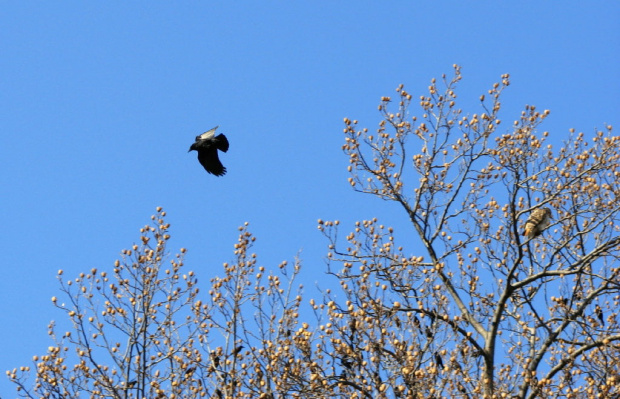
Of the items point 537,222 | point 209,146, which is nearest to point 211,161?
point 209,146

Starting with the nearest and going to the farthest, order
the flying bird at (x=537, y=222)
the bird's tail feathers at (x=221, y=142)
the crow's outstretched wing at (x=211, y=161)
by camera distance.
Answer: the bird's tail feathers at (x=221, y=142)
the crow's outstretched wing at (x=211, y=161)
the flying bird at (x=537, y=222)

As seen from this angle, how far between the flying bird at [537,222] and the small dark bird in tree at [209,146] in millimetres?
4716

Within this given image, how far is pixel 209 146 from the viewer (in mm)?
14281

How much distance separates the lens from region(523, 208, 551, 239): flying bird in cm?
1527

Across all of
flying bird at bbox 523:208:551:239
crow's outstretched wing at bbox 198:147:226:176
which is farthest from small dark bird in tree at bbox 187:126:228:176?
flying bird at bbox 523:208:551:239

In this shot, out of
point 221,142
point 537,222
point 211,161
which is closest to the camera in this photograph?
point 221,142

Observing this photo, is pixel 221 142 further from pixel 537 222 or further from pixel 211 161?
pixel 537 222

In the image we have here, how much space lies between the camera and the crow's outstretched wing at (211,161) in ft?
47.1

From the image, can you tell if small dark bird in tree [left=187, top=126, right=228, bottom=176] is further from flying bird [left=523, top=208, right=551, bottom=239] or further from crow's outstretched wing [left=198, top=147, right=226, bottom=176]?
flying bird [left=523, top=208, right=551, bottom=239]

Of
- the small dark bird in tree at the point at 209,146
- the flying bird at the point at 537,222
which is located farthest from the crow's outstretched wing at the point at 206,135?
the flying bird at the point at 537,222

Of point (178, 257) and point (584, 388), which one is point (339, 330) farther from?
point (584, 388)

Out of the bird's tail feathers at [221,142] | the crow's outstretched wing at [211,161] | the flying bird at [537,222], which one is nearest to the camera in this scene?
the bird's tail feathers at [221,142]

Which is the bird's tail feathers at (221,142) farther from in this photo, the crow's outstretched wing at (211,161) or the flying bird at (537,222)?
the flying bird at (537,222)

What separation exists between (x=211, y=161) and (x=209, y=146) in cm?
31
